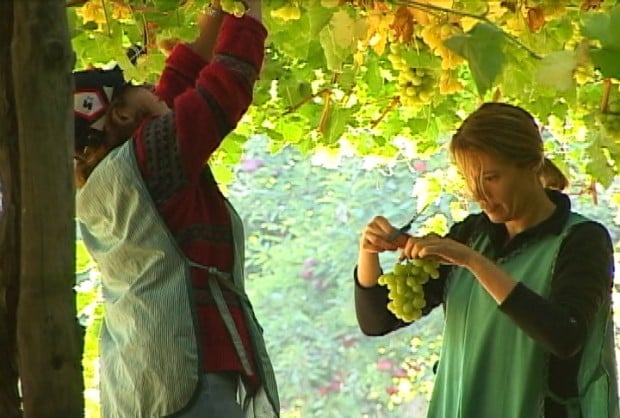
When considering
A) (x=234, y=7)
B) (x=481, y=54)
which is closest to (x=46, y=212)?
(x=481, y=54)

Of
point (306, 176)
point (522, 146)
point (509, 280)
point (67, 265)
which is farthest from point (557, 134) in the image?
point (67, 265)

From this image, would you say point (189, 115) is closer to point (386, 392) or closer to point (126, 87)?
point (126, 87)

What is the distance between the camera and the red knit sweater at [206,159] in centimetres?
108

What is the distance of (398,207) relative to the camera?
289 centimetres

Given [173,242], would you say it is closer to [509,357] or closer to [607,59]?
[509,357]

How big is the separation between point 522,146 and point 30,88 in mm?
901

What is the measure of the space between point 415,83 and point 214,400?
0.60 m

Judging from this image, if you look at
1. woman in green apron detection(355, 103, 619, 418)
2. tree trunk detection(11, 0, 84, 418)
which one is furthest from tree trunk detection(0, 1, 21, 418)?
woman in green apron detection(355, 103, 619, 418)

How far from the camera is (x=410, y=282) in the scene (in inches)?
55.4

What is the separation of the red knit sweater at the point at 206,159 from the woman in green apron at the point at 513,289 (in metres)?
0.29

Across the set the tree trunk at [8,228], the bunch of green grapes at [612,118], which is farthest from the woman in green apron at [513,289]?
the tree trunk at [8,228]

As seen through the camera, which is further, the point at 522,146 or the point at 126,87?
the point at 522,146

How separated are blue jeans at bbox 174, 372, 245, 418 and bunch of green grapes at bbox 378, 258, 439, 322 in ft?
1.07

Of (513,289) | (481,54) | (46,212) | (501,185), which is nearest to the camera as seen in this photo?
(46,212)
